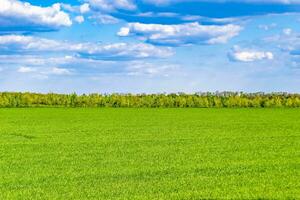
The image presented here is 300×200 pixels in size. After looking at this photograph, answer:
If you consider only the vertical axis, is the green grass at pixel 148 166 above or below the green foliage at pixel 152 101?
below

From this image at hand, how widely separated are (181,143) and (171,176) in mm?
8545

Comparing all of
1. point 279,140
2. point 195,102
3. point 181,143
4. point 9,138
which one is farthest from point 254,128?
point 195,102

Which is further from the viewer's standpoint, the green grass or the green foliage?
the green foliage

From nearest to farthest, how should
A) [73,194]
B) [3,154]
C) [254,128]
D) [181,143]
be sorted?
[73,194]
[3,154]
[181,143]
[254,128]

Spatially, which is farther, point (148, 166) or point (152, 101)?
point (152, 101)

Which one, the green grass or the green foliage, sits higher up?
the green foliage

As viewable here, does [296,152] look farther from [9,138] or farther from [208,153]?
[9,138]

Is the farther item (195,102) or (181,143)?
(195,102)

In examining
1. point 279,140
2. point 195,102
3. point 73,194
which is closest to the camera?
point 73,194

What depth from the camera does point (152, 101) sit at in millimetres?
75438

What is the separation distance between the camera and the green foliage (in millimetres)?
74812

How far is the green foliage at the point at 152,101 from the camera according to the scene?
245ft

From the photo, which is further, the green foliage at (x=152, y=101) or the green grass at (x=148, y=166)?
the green foliage at (x=152, y=101)

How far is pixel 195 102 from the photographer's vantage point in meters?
75.8
